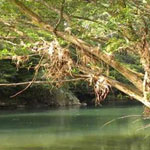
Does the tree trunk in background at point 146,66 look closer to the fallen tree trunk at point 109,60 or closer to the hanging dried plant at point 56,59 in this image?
the fallen tree trunk at point 109,60

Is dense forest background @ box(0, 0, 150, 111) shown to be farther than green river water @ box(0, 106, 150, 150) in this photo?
No

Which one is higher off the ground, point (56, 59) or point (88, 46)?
point (88, 46)

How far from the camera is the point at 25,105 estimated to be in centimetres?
3784

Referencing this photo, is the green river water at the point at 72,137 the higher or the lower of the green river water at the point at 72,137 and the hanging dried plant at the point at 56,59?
the lower

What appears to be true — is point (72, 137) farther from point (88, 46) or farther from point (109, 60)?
point (109, 60)

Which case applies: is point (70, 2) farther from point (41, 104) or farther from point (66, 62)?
point (41, 104)

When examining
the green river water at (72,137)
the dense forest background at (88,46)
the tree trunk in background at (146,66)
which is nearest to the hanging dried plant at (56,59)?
the dense forest background at (88,46)

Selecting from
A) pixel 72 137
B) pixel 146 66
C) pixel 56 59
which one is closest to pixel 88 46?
pixel 56 59

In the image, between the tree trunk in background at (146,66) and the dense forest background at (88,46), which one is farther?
the dense forest background at (88,46)

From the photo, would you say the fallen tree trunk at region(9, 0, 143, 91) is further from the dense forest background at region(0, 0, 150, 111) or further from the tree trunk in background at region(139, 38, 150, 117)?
the tree trunk in background at region(139, 38, 150, 117)

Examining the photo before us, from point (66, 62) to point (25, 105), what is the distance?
105ft

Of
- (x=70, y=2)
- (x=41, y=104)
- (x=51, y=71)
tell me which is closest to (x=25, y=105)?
(x=41, y=104)

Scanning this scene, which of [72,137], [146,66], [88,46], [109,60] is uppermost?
[88,46]

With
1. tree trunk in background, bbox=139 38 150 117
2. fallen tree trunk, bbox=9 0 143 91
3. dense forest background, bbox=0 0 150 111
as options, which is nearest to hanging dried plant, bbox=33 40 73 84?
dense forest background, bbox=0 0 150 111
